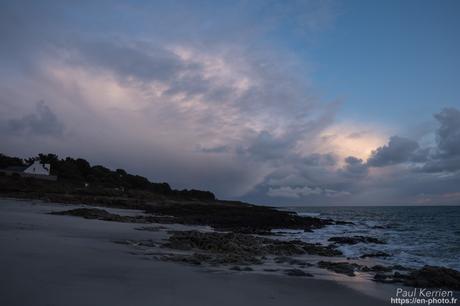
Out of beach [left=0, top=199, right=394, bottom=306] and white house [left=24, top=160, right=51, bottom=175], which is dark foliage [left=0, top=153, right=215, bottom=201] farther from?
beach [left=0, top=199, right=394, bottom=306]

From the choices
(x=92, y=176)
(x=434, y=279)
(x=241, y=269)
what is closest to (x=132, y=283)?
(x=241, y=269)

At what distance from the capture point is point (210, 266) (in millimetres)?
11359

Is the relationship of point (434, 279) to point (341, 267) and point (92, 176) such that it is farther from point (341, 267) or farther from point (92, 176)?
point (92, 176)

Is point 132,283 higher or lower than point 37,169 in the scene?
lower

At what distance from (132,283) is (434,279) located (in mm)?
8794

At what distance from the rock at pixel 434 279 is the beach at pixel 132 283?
3.93 ft

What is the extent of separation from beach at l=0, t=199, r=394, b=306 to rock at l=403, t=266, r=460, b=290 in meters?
1.20

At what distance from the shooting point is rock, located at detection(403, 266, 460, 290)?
35.7ft

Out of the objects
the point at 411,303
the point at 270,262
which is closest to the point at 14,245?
the point at 270,262

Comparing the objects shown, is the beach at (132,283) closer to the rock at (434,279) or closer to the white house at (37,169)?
the rock at (434,279)

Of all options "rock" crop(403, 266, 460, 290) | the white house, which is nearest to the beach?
"rock" crop(403, 266, 460, 290)

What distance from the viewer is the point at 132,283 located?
25.8ft

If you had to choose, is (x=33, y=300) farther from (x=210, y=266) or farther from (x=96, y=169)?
(x=96, y=169)

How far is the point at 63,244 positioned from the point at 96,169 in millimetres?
86708
